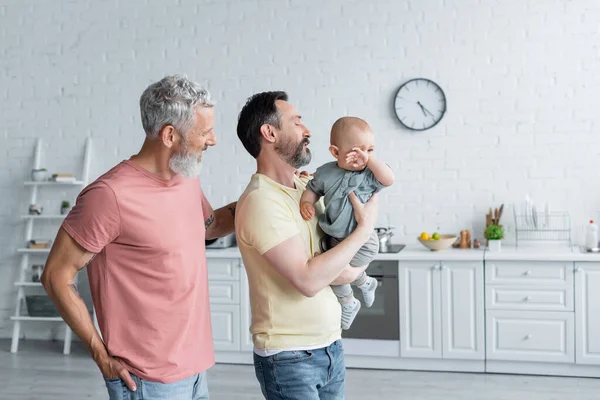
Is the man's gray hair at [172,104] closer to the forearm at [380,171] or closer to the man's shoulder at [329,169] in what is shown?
the man's shoulder at [329,169]

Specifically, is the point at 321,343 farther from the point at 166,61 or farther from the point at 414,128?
the point at 166,61

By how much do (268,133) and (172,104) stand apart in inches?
11.9

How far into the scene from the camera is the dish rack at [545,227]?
5336 mm

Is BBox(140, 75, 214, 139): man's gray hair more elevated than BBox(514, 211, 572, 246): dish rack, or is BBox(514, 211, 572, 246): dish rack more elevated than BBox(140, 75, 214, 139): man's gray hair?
BBox(140, 75, 214, 139): man's gray hair

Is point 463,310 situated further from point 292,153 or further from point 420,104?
point 292,153

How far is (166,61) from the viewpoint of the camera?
6.11 m

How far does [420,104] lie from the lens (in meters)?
5.58

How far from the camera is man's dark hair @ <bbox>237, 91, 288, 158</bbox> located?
7.25ft

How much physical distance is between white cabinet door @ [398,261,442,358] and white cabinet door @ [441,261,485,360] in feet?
0.18

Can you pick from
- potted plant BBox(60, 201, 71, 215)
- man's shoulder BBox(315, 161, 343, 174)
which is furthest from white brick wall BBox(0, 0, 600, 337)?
man's shoulder BBox(315, 161, 343, 174)

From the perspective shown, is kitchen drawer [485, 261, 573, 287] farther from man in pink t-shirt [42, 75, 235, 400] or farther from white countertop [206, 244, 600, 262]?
man in pink t-shirt [42, 75, 235, 400]

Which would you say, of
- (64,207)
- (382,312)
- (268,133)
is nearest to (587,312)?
(382,312)

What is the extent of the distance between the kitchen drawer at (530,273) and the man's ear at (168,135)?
3317 millimetres

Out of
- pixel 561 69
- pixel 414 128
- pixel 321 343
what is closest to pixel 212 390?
pixel 414 128
